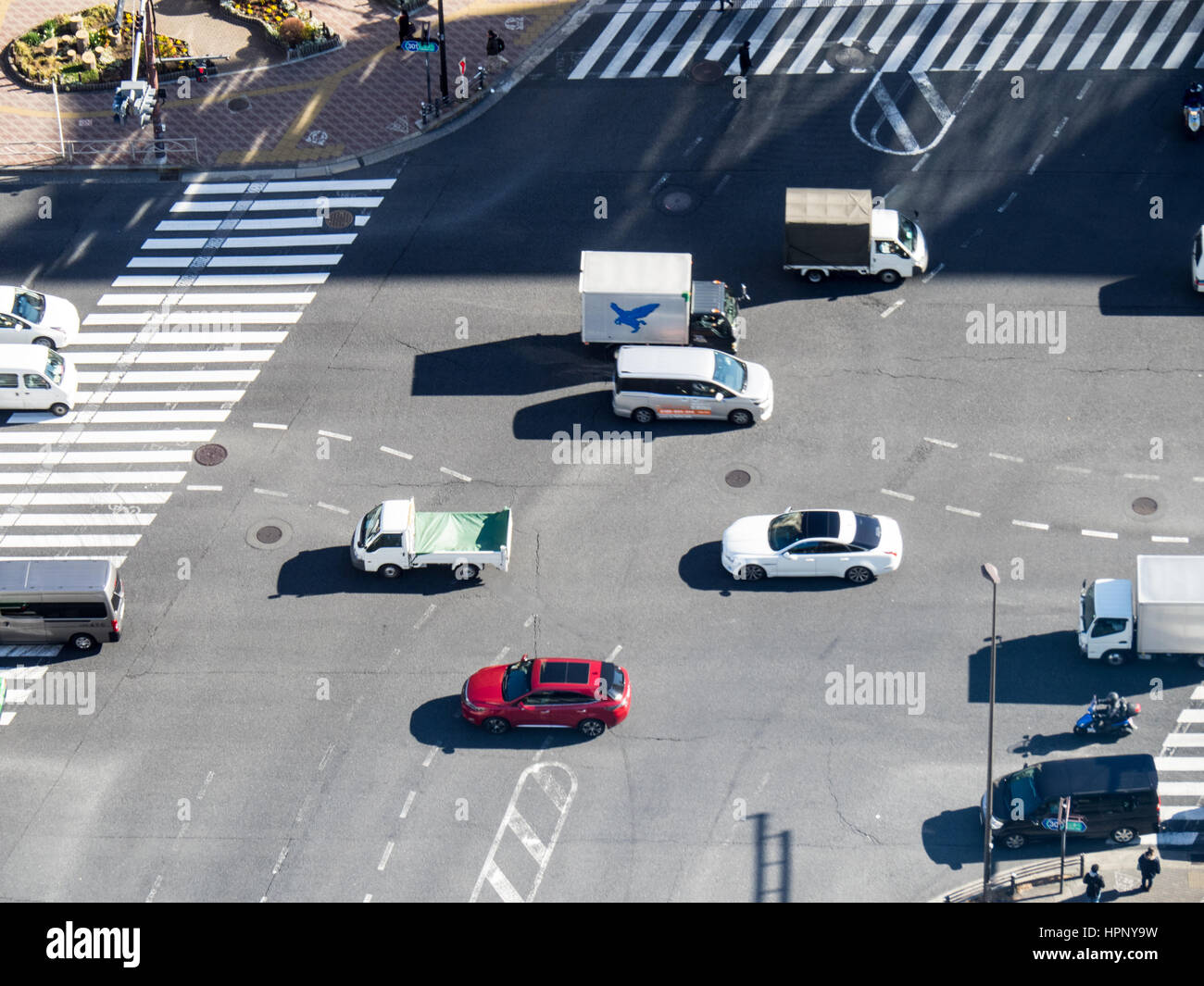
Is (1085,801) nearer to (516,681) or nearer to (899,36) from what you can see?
(516,681)

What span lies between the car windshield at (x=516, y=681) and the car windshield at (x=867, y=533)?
1014 cm

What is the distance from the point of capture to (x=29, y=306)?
65312mm

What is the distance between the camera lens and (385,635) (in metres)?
57.3

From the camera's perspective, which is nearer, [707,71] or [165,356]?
[165,356]

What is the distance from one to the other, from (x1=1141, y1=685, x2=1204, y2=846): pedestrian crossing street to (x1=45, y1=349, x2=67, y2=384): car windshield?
114ft

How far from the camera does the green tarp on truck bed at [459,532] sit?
190 feet

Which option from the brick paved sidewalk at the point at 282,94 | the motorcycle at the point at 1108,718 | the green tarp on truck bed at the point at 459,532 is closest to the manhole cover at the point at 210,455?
the green tarp on truck bed at the point at 459,532

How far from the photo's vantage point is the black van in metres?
51.2

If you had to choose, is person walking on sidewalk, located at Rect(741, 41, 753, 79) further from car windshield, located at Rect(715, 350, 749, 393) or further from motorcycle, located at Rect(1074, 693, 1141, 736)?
motorcycle, located at Rect(1074, 693, 1141, 736)

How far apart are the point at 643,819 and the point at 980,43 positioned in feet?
116

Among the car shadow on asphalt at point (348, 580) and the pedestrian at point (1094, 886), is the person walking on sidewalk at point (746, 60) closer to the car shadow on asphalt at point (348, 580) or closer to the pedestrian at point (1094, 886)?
the car shadow on asphalt at point (348, 580)

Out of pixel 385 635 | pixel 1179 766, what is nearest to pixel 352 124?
pixel 385 635

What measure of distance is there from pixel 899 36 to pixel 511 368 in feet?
70.7

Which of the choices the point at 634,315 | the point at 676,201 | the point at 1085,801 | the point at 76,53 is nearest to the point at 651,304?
the point at 634,315
